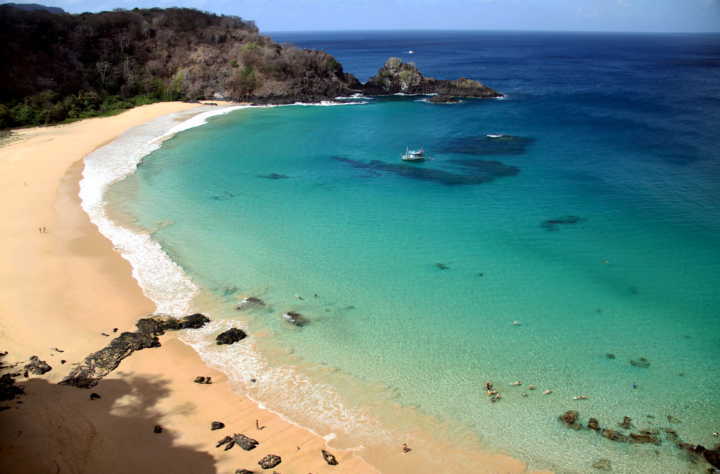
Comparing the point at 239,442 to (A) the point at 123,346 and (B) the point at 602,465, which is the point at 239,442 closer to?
(A) the point at 123,346

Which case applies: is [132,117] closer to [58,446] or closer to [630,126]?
[58,446]

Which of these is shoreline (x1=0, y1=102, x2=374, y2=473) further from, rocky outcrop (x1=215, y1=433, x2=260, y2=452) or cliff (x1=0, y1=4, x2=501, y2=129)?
cliff (x1=0, y1=4, x2=501, y2=129)

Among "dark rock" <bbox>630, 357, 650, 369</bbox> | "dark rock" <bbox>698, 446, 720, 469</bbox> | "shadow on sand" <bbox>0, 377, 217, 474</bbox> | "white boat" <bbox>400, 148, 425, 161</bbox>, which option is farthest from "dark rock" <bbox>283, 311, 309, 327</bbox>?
"white boat" <bbox>400, 148, 425, 161</bbox>

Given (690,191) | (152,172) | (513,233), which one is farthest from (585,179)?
(152,172)

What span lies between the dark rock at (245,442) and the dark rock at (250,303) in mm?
6519

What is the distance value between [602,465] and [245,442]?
895cm

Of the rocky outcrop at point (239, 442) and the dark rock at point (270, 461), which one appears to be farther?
the rocky outcrop at point (239, 442)

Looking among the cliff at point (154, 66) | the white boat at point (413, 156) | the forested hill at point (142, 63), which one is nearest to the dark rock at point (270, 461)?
the white boat at point (413, 156)

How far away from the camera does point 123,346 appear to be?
15.3 m

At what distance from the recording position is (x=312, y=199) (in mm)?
28938

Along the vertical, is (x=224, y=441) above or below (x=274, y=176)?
below

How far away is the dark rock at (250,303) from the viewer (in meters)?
17.9

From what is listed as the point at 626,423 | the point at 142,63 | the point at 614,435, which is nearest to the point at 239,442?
the point at 614,435

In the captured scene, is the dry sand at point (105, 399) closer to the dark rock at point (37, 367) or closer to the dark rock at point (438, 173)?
the dark rock at point (37, 367)
